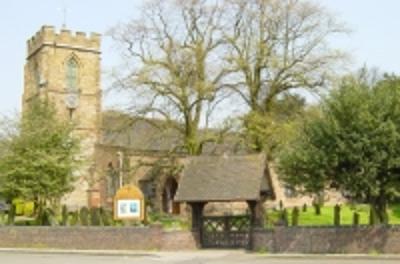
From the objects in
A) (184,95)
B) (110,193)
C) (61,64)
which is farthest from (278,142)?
(61,64)

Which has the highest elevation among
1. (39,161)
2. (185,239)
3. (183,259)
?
(39,161)

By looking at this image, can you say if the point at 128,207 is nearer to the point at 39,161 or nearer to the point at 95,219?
the point at 95,219

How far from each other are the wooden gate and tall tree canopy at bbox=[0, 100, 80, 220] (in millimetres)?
9866

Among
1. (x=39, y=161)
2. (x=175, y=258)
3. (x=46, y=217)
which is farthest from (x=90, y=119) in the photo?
(x=175, y=258)

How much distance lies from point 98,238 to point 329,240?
1067cm

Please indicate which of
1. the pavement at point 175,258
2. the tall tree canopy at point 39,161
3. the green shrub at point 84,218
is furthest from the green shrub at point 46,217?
the pavement at point 175,258

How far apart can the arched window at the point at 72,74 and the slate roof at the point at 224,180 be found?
117 ft

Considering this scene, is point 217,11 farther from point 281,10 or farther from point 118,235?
point 118,235

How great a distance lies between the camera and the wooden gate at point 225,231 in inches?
1180

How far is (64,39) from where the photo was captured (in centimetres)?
6525

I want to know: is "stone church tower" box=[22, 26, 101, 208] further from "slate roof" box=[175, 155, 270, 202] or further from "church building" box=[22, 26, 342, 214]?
"slate roof" box=[175, 155, 270, 202]

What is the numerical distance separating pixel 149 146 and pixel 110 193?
21.6ft

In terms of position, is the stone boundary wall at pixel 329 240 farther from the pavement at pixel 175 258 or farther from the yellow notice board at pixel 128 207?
the yellow notice board at pixel 128 207

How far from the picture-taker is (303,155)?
1051 inches
